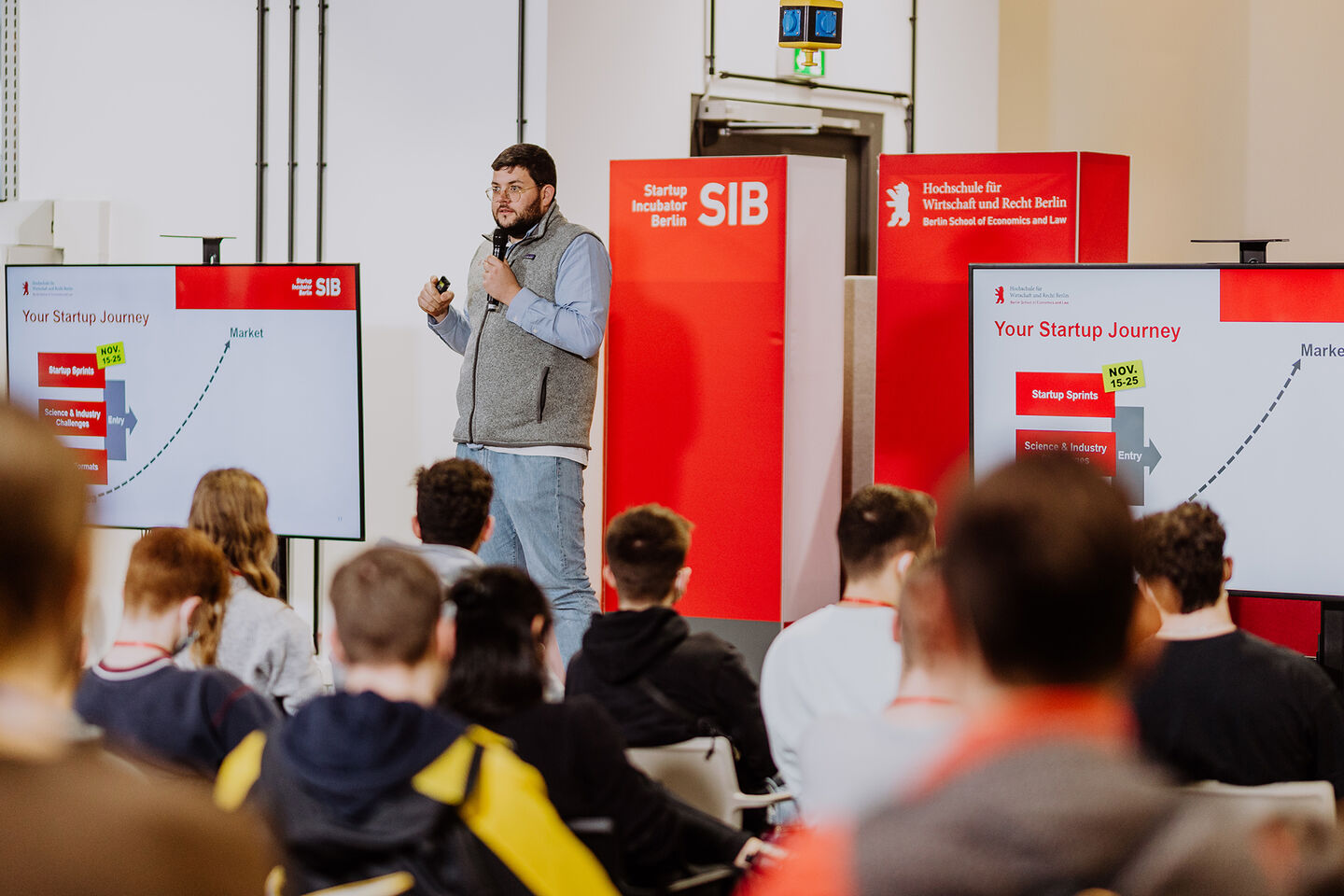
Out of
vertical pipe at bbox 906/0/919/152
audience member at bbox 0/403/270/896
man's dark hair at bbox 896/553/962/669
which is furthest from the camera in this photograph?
vertical pipe at bbox 906/0/919/152

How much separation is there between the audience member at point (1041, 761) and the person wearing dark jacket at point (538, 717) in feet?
3.23

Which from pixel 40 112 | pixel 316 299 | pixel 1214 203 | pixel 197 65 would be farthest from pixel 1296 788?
pixel 1214 203

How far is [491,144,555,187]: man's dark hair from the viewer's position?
175 inches

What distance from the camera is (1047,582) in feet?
3.45

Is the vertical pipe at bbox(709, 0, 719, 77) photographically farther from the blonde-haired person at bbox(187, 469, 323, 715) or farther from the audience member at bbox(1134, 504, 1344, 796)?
the audience member at bbox(1134, 504, 1344, 796)

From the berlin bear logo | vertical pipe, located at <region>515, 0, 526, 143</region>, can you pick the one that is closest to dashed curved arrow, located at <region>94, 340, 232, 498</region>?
vertical pipe, located at <region>515, 0, 526, 143</region>

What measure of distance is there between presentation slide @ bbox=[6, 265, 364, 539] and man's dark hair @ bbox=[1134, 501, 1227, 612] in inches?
103

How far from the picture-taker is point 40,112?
5.67 meters

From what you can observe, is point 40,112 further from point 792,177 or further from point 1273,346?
point 1273,346

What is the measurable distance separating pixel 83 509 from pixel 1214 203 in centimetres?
736

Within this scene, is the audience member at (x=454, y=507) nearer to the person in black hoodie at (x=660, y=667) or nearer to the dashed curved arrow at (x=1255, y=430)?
the person in black hoodie at (x=660, y=667)

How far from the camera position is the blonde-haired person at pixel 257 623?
2943 millimetres

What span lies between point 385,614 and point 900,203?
128 inches

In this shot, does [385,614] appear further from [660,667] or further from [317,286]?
[317,286]
